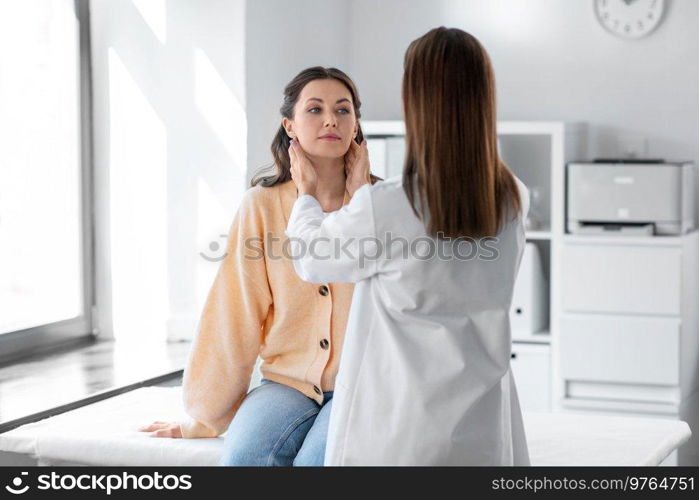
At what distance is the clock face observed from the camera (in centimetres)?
434

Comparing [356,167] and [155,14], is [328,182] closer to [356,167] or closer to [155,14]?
[356,167]

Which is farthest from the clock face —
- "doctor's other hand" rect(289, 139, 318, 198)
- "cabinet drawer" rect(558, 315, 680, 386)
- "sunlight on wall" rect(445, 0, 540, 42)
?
"doctor's other hand" rect(289, 139, 318, 198)

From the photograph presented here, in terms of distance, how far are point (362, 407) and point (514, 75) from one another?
10.1 ft

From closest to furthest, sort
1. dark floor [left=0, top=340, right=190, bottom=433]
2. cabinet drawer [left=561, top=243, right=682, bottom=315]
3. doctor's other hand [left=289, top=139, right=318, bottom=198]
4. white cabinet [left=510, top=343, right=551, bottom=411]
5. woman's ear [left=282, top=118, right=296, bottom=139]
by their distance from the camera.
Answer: doctor's other hand [left=289, top=139, right=318, bottom=198] → woman's ear [left=282, top=118, right=296, bottom=139] → dark floor [left=0, top=340, right=190, bottom=433] → cabinet drawer [left=561, top=243, right=682, bottom=315] → white cabinet [left=510, top=343, right=551, bottom=411]

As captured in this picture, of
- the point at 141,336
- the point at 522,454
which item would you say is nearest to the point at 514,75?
the point at 141,336

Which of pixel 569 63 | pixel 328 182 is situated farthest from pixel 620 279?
pixel 328 182

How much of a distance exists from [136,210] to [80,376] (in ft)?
2.66

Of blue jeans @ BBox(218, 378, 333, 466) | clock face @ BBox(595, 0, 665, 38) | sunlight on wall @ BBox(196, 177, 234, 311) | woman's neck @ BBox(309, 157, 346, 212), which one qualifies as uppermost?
clock face @ BBox(595, 0, 665, 38)

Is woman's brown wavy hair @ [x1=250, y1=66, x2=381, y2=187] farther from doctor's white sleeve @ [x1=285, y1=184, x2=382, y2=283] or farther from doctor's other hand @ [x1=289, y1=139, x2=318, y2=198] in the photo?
doctor's white sleeve @ [x1=285, y1=184, x2=382, y2=283]

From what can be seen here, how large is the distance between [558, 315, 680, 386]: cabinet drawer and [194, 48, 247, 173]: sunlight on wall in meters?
1.40

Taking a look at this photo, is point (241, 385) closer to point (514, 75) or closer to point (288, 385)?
point (288, 385)

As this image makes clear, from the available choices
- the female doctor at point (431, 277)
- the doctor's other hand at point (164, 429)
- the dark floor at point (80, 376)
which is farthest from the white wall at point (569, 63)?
the female doctor at point (431, 277)

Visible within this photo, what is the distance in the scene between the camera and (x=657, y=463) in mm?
2395

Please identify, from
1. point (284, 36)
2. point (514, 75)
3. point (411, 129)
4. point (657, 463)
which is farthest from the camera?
point (514, 75)
